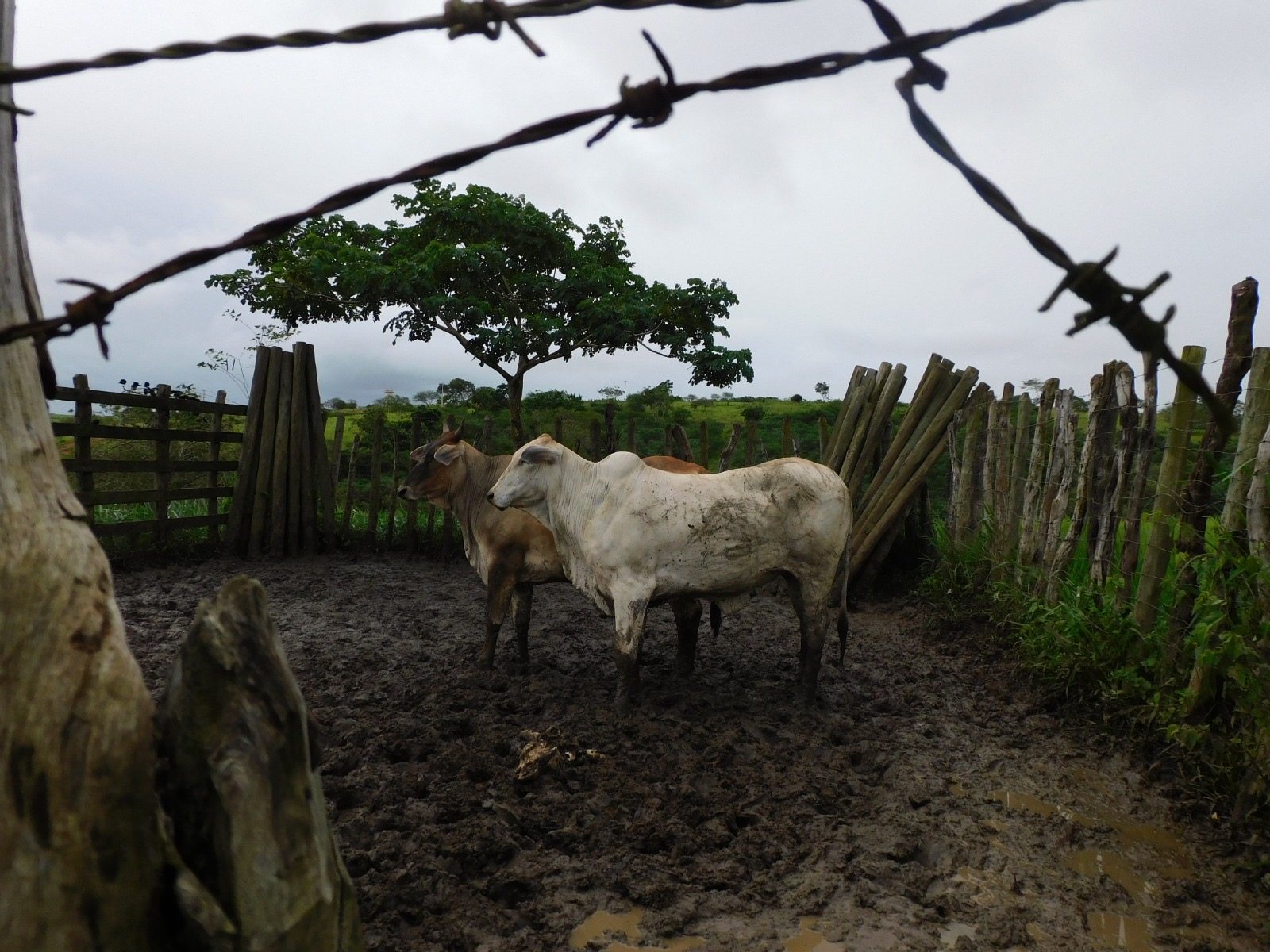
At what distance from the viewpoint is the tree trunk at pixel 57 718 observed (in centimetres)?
96

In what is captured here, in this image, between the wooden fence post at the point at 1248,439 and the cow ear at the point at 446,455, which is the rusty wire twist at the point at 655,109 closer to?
the wooden fence post at the point at 1248,439

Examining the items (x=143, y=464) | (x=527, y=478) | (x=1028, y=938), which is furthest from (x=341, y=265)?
(x=1028, y=938)

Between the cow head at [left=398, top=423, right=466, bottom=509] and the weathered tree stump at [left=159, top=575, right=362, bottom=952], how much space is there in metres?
4.87

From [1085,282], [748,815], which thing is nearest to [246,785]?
[1085,282]

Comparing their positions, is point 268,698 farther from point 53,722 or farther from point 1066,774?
point 1066,774

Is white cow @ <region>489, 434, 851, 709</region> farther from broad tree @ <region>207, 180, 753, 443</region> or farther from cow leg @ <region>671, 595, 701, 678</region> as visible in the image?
broad tree @ <region>207, 180, 753, 443</region>

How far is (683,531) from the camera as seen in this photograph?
179 inches

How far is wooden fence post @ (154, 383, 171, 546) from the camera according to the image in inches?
356

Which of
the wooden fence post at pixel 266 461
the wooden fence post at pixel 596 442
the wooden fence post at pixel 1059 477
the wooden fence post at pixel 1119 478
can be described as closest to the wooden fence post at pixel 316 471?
the wooden fence post at pixel 266 461

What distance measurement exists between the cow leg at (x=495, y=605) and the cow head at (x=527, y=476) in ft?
2.32

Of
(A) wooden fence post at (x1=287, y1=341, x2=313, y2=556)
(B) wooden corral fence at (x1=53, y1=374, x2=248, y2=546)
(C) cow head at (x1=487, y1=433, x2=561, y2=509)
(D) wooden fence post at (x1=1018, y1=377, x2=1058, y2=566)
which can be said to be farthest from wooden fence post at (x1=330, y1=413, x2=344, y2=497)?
(D) wooden fence post at (x1=1018, y1=377, x2=1058, y2=566)

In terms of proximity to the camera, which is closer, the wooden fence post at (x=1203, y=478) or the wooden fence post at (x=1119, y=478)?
the wooden fence post at (x=1203, y=478)

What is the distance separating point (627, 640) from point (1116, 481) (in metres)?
2.93

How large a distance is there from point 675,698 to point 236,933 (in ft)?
12.7
